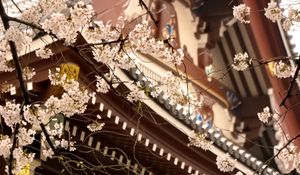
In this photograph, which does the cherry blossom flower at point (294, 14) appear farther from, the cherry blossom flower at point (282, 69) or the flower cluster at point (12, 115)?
the flower cluster at point (12, 115)

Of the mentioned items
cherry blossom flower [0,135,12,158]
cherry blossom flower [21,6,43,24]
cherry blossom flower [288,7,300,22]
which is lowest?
cherry blossom flower [0,135,12,158]

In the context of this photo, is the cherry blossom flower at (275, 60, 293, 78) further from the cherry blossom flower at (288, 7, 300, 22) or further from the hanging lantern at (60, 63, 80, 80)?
the hanging lantern at (60, 63, 80, 80)

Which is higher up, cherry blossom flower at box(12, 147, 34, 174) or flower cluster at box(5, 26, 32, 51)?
flower cluster at box(5, 26, 32, 51)

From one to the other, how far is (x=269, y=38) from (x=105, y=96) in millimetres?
7237

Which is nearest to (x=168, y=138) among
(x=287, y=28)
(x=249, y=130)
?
(x=287, y=28)

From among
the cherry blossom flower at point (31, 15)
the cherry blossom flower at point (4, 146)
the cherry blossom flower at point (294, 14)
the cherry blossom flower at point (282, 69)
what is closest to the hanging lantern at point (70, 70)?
the cherry blossom flower at point (4, 146)

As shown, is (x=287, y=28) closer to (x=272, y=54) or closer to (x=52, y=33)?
(x=52, y=33)

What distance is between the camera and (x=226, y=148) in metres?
8.93

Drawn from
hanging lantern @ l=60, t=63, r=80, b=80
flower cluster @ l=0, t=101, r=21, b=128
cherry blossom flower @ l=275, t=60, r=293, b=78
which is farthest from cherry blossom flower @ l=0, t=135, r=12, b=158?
cherry blossom flower @ l=275, t=60, r=293, b=78

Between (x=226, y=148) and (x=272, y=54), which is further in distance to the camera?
(x=272, y=54)

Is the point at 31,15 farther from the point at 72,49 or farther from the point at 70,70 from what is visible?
the point at 70,70

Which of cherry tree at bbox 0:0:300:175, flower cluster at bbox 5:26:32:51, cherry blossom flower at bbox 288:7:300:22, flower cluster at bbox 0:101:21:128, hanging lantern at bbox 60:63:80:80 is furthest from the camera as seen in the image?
hanging lantern at bbox 60:63:80:80

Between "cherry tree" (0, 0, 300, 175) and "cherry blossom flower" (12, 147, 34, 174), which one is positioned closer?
"cherry tree" (0, 0, 300, 175)

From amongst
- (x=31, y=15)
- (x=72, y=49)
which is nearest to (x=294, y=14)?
(x=72, y=49)
